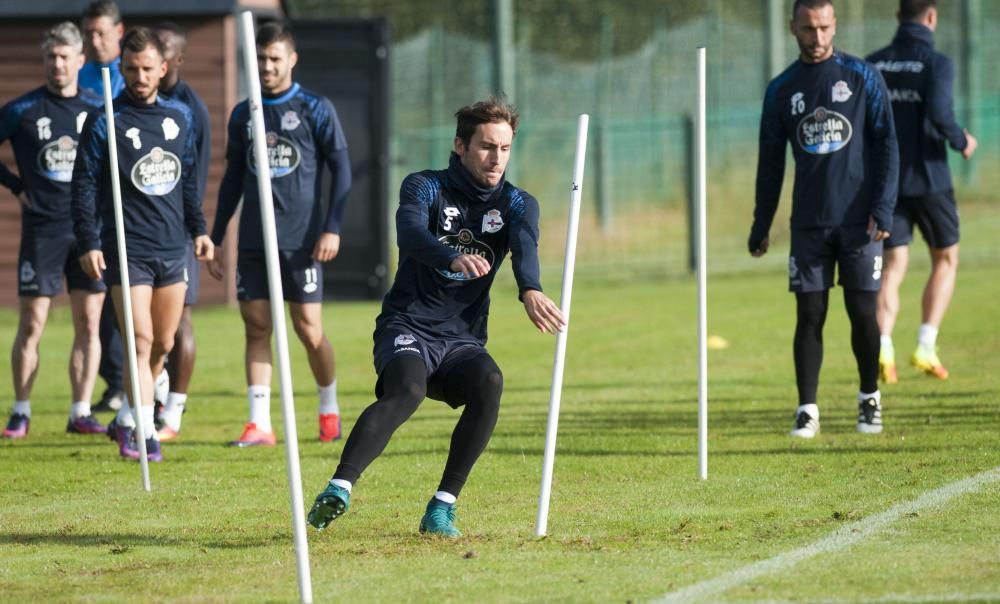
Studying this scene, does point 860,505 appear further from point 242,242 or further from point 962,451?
point 242,242

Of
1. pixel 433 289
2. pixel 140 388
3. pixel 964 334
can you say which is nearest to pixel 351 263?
pixel 964 334

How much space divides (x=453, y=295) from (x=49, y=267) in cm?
438

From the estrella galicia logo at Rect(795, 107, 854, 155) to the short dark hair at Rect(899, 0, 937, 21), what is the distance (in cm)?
261

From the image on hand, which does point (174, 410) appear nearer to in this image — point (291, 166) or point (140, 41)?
point (291, 166)

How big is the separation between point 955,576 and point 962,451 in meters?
2.95

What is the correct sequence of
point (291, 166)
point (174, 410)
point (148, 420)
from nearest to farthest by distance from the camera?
point (148, 420) < point (291, 166) < point (174, 410)

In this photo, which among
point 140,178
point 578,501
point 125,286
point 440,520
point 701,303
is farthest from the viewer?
point 140,178

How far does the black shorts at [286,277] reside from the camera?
9.82 m

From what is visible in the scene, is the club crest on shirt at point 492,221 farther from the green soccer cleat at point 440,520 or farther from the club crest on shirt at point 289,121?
the club crest on shirt at point 289,121

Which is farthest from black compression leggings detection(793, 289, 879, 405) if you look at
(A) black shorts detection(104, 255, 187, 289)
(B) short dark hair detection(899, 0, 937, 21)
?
(A) black shorts detection(104, 255, 187, 289)

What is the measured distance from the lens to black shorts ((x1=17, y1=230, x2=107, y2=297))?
415 inches

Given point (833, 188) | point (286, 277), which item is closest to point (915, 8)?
point (833, 188)

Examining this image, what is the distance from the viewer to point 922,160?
11.7 metres

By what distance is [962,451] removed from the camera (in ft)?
28.5
